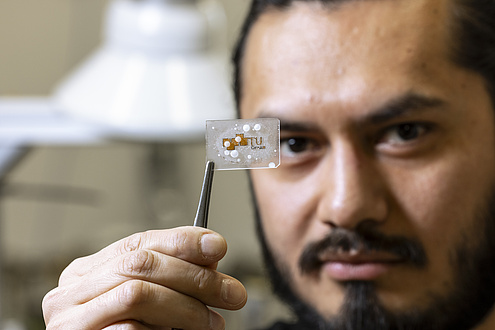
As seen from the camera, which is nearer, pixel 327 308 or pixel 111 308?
pixel 111 308

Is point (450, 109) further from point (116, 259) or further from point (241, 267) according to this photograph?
point (241, 267)

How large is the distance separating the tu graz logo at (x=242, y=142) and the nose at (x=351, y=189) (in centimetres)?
23

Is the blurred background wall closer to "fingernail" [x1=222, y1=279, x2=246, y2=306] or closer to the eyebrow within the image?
the eyebrow

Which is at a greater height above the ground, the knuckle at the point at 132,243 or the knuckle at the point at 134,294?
the knuckle at the point at 132,243

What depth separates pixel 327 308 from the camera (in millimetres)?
821

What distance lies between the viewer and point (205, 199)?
0.49 m

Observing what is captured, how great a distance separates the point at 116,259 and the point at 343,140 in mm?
301

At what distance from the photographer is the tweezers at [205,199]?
488mm

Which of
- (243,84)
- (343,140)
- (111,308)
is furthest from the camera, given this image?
(243,84)

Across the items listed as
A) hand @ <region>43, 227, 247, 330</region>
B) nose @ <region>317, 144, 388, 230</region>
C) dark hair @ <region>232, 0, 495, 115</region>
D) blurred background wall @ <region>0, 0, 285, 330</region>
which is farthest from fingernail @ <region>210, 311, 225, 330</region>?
blurred background wall @ <region>0, 0, 285, 330</region>

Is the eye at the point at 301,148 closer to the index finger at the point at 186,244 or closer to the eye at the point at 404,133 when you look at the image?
the eye at the point at 404,133

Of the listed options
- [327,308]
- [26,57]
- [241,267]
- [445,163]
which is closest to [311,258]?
[327,308]

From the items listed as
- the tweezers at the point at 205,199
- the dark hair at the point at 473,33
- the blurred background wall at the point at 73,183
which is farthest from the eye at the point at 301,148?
the blurred background wall at the point at 73,183

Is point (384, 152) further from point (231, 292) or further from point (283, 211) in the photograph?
point (231, 292)
